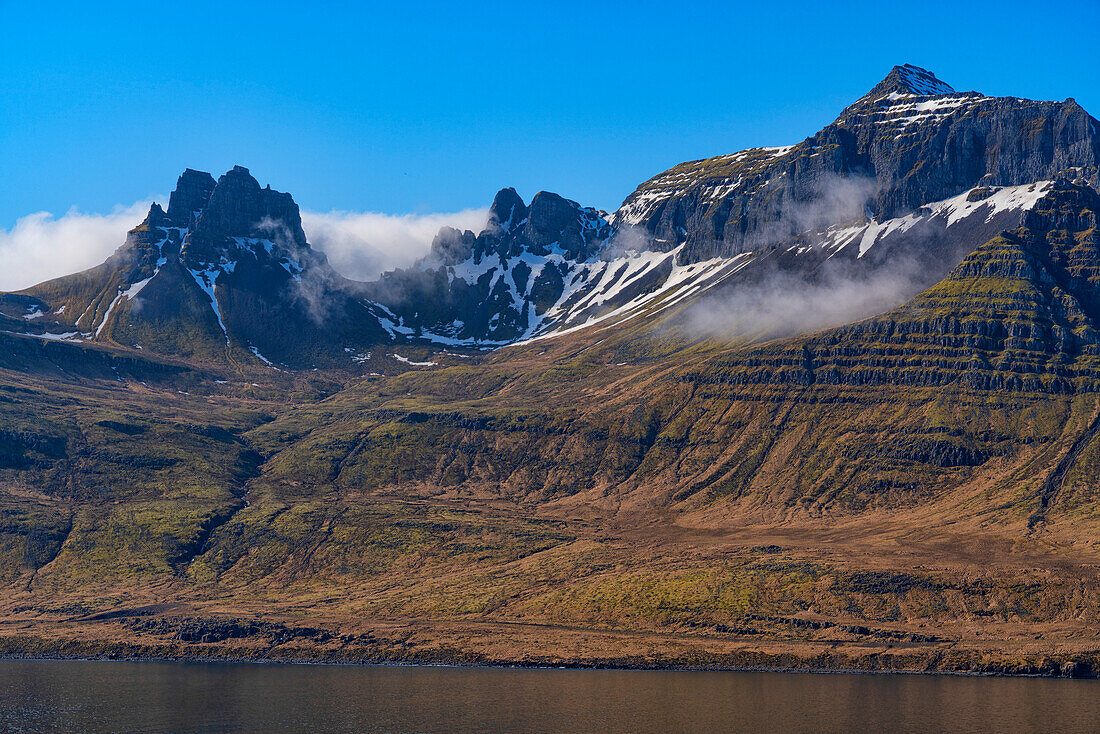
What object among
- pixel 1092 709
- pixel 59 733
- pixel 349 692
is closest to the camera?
pixel 59 733

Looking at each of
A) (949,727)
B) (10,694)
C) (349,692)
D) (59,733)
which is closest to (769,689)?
(949,727)

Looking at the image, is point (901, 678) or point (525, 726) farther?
point (901, 678)

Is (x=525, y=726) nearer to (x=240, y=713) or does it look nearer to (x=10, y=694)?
(x=240, y=713)

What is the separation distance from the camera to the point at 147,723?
498ft

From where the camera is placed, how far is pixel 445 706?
6437 inches

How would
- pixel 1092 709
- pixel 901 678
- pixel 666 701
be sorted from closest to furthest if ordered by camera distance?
pixel 1092 709
pixel 666 701
pixel 901 678

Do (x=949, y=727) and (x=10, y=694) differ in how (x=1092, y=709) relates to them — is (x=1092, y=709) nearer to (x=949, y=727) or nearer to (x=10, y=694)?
(x=949, y=727)

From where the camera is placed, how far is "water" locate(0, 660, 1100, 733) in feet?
487

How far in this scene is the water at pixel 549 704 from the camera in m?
148

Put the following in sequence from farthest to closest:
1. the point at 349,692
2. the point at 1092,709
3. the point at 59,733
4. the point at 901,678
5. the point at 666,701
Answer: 1. the point at 901,678
2. the point at 349,692
3. the point at 666,701
4. the point at 1092,709
5. the point at 59,733

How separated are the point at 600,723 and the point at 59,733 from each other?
76533 millimetres

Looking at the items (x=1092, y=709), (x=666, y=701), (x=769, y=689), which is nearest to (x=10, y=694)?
(x=666, y=701)

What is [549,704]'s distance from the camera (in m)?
165

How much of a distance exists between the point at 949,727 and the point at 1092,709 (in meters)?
28.8
